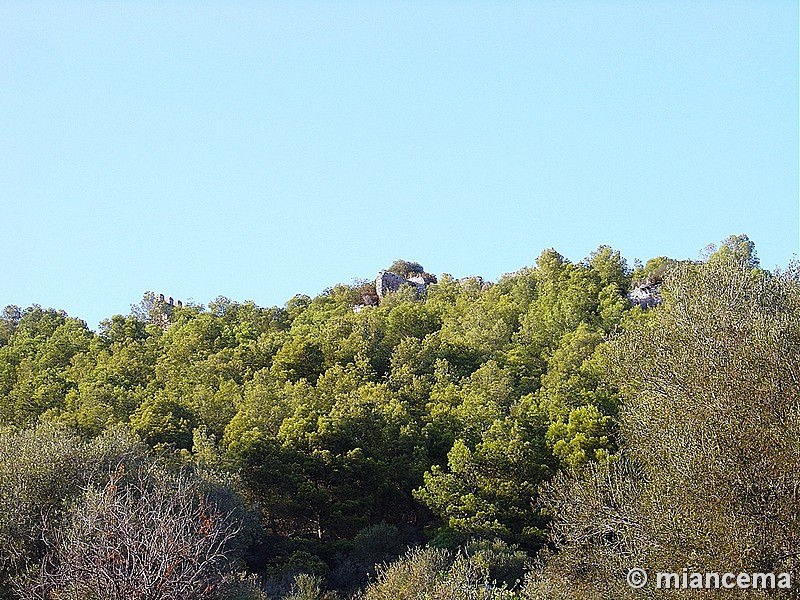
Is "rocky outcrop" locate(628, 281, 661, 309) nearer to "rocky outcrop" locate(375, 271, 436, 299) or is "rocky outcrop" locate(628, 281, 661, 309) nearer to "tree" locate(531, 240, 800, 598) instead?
"rocky outcrop" locate(375, 271, 436, 299)

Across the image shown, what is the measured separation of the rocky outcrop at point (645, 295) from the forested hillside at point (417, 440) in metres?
0.60

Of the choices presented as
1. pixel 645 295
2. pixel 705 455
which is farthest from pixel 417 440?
pixel 645 295

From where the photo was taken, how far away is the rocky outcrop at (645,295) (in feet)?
Answer: 246

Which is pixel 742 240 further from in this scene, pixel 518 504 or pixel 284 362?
pixel 518 504

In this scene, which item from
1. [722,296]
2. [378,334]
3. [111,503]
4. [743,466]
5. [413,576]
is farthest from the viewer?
[378,334]

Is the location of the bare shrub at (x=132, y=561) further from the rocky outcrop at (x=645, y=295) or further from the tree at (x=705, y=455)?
the rocky outcrop at (x=645, y=295)

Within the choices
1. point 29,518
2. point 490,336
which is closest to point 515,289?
point 490,336

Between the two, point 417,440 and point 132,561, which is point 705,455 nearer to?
point 132,561

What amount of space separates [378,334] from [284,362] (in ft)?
32.8

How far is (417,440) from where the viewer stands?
166ft

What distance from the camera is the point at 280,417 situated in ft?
173

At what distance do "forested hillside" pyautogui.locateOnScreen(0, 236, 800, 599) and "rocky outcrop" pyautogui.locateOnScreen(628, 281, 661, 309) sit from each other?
1.97ft

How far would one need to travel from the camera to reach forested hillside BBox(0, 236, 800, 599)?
20.3 metres

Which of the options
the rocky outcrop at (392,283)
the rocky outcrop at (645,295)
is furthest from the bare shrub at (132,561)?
the rocky outcrop at (392,283)
